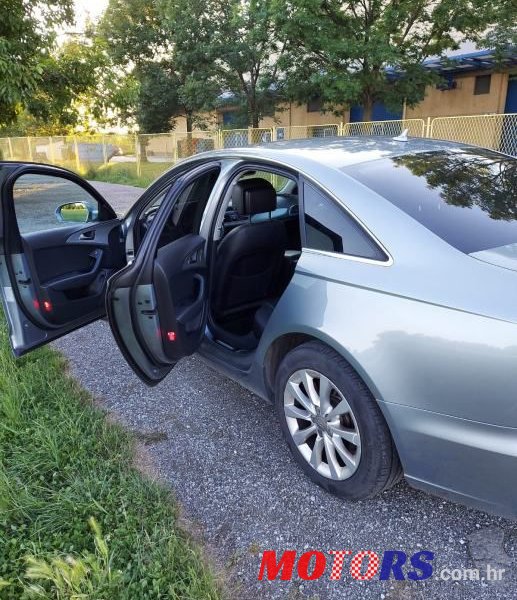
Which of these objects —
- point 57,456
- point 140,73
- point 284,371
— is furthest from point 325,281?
point 140,73

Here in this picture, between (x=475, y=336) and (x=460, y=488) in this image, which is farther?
(x=460, y=488)

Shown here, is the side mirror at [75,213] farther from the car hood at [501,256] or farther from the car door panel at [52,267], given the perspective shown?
the car hood at [501,256]

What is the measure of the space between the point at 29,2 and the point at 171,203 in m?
7.22

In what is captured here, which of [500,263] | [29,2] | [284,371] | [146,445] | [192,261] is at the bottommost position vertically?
[146,445]

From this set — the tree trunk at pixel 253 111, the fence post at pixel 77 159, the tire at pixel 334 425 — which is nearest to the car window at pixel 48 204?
the tire at pixel 334 425

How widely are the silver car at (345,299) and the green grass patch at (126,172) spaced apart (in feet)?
45.4

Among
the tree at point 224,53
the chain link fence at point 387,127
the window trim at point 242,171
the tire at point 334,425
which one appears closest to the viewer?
the tire at point 334,425

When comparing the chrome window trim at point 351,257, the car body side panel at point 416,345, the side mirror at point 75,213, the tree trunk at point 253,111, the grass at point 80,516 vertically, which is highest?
the tree trunk at point 253,111

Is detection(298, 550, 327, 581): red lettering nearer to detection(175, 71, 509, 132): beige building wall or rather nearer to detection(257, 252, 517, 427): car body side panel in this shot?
detection(257, 252, 517, 427): car body side panel

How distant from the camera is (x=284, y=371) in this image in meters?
2.39

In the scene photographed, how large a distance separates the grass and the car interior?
2.99 ft

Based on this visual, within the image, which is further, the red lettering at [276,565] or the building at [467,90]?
the building at [467,90]

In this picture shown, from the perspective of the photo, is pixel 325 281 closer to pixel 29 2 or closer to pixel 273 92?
pixel 29 2

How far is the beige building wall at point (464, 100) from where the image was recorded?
17578 mm
